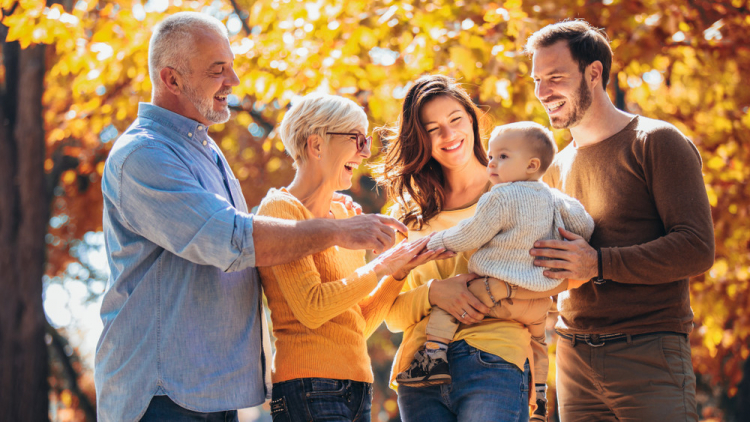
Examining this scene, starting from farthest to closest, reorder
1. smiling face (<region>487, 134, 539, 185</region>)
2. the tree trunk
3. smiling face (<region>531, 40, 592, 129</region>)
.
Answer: the tree trunk
smiling face (<region>531, 40, 592, 129</region>)
smiling face (<region>487, 134, 539, 185</region>)

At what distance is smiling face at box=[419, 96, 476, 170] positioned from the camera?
3.00 meters

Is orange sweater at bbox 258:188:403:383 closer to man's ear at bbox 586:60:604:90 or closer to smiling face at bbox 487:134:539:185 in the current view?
smiling face at bbox 487:134:539:185

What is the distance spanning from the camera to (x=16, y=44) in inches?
269

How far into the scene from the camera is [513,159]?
2.64 metres

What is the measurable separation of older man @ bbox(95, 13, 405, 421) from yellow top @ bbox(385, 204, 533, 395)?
460 millimetres

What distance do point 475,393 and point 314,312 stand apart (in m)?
0.69

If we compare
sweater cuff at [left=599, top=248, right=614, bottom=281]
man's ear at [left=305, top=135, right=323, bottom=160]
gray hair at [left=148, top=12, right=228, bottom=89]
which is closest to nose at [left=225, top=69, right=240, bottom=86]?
gray hair at [left=148, top=12, right=228, bottom=89]

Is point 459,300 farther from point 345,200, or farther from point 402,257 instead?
point 345,200

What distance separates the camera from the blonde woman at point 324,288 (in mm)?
2422

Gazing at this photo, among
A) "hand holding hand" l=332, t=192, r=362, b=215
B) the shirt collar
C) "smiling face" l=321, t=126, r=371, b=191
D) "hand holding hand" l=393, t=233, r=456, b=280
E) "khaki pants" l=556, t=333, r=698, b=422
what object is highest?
the shirt collar

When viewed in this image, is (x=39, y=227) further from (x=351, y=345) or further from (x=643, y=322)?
(x=643, y=322)

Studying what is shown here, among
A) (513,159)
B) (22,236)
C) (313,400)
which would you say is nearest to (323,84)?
(513,159)

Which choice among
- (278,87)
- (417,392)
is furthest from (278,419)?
(278,87)

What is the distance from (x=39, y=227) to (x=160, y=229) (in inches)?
205
